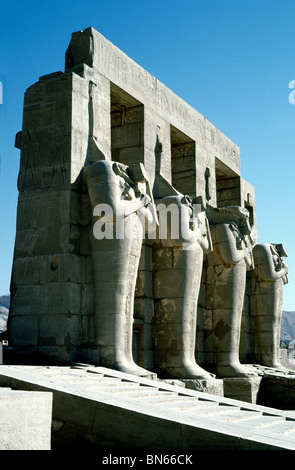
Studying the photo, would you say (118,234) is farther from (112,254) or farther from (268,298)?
(268,298)

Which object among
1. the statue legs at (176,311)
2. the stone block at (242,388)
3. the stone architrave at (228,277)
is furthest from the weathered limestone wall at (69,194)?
the stone block at (242,388)

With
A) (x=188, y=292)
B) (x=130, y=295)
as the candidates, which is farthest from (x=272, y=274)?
(x=130, y=295)

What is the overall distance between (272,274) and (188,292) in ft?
15.7

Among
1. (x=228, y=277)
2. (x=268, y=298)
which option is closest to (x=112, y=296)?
(x=228, y=277)

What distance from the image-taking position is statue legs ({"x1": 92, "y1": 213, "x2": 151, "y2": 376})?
9203 millimetres

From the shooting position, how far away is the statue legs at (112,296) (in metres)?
9.20

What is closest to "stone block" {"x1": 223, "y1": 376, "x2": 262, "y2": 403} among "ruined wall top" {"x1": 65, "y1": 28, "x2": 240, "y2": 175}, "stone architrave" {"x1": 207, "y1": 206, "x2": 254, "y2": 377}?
"stone architrave" {"x1": 207, "y1": 206, "x2": 254, "y2": 377}

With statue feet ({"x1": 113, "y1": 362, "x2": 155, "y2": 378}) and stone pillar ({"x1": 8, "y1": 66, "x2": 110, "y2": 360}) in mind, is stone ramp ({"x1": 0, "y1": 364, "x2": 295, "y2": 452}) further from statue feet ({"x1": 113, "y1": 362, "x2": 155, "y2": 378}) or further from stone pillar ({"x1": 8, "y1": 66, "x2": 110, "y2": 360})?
stone pillar ({"x1": 8, "y1": 66, "x2": 110, "y2": 360})

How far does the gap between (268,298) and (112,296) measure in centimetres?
714

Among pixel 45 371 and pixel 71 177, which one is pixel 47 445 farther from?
pixel 71 177

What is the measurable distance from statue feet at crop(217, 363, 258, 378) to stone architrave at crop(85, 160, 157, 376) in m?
4.08

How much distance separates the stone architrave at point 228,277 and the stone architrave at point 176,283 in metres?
1.73

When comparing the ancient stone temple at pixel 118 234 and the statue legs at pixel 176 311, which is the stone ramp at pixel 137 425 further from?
the statue legs at pixel 176 311

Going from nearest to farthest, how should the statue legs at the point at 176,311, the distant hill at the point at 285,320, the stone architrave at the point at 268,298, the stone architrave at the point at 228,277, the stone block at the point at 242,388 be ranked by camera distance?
the statue legs at the point at 176,311
the stone block at the point at 242,388
the stone architrave at the point at 228,277
the stone architrave at the point at 268,298
the distant hill at the point at 285,320
